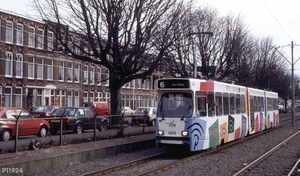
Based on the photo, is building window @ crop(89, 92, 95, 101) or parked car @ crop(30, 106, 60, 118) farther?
building window @ crop(89, 92, 95, 101)

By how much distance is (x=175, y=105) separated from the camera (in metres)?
16.1

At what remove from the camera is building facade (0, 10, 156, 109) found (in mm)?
44781

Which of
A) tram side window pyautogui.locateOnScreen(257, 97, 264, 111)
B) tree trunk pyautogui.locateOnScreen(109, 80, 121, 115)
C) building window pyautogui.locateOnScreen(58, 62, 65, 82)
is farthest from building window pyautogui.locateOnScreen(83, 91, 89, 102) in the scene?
tram side window pyautogui.locateOnScreen(257, 97, 264, 111)

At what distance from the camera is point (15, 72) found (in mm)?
45938

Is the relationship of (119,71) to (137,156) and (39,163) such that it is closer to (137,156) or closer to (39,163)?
(137,156)

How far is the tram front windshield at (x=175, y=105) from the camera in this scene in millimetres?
15766

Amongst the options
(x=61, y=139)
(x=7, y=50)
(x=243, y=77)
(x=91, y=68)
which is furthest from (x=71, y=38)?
(x=91, y=68)

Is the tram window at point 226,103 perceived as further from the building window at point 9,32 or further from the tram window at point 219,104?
the building window at point 9,32

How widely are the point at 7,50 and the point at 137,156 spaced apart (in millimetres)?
32730

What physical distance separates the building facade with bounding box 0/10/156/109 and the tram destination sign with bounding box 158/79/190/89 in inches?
883

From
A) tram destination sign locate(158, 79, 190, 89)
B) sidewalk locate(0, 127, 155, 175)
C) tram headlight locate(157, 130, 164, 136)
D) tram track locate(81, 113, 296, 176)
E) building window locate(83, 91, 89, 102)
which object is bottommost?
tram track locate(81, 113, 296, 176)

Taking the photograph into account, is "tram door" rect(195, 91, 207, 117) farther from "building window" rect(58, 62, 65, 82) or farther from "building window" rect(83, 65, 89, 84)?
"building window" rect(83, 65, 89, 84)

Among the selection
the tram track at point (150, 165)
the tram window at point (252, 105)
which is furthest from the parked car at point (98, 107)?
the tram track at point (150, 165)

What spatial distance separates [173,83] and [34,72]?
35.3 m
